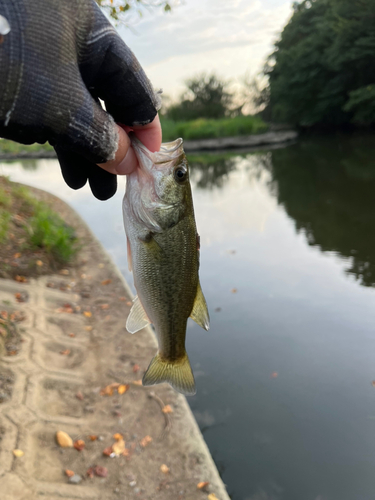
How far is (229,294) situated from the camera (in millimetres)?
6066

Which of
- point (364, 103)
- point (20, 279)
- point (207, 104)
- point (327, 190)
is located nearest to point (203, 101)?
point (207, 104)

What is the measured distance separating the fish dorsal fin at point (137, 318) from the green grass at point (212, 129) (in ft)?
104

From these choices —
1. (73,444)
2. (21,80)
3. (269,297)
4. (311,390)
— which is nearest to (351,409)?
(311,390)

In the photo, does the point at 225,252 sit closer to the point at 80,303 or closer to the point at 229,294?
the point at 229,294

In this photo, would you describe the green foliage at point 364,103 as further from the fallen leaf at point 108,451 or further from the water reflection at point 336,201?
the fallen leaf at point 108,451

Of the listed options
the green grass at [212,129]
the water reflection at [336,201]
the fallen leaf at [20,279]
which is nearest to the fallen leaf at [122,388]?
the fallen leaf at [20,279]

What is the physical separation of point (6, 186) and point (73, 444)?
7013 mm

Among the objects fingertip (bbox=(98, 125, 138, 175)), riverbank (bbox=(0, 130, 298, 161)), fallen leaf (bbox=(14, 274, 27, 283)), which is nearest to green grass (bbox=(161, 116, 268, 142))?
riverbank (bbox=(0, 130, 298, 161))

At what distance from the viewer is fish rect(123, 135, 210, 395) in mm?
1935

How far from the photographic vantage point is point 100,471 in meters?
2.88

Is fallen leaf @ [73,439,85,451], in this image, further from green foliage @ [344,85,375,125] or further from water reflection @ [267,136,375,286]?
green foliage @ [344,85,375,125]

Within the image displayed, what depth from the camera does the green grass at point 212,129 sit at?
1310 inches

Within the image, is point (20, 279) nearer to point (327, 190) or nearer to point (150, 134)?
point (150, 134)

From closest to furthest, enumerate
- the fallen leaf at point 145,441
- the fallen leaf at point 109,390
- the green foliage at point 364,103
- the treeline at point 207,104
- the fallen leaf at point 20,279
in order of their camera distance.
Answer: the fallen leaf at point 145,441
the fallen leaf at point 109,390
the fallen leaf at point 20,279
the green foliage at point 364,103
the treeline at point 207,104
